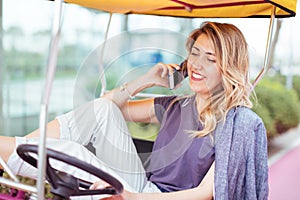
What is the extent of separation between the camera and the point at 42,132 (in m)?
1.22

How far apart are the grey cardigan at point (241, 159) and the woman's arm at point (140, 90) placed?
387mm

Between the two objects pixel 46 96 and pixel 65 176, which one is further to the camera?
pixel 65 176

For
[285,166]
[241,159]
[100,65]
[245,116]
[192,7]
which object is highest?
[192,7]

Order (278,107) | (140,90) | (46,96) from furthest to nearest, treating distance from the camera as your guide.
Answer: (278,107)
(140,90)
(46,96)

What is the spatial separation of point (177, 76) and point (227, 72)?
259 millimetres

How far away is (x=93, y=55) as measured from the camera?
217 cm

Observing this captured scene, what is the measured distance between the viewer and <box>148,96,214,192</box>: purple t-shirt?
180cm

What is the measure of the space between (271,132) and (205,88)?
3.91 metres

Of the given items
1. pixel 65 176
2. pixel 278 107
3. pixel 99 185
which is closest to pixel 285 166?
pixel 278 107

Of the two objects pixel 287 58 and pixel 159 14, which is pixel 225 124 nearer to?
pixel 159 14

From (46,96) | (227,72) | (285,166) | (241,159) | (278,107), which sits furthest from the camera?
(278,107)

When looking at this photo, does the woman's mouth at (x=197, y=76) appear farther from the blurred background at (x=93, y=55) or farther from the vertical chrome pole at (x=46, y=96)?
the vertical chrome pole at (x=46, y=96)

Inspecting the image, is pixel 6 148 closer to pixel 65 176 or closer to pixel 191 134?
pixel 65 176

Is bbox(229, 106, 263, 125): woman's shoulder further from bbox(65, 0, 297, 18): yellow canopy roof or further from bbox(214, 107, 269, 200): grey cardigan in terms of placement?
bbox(65, 0, 297, 18): yellow canopy roof
